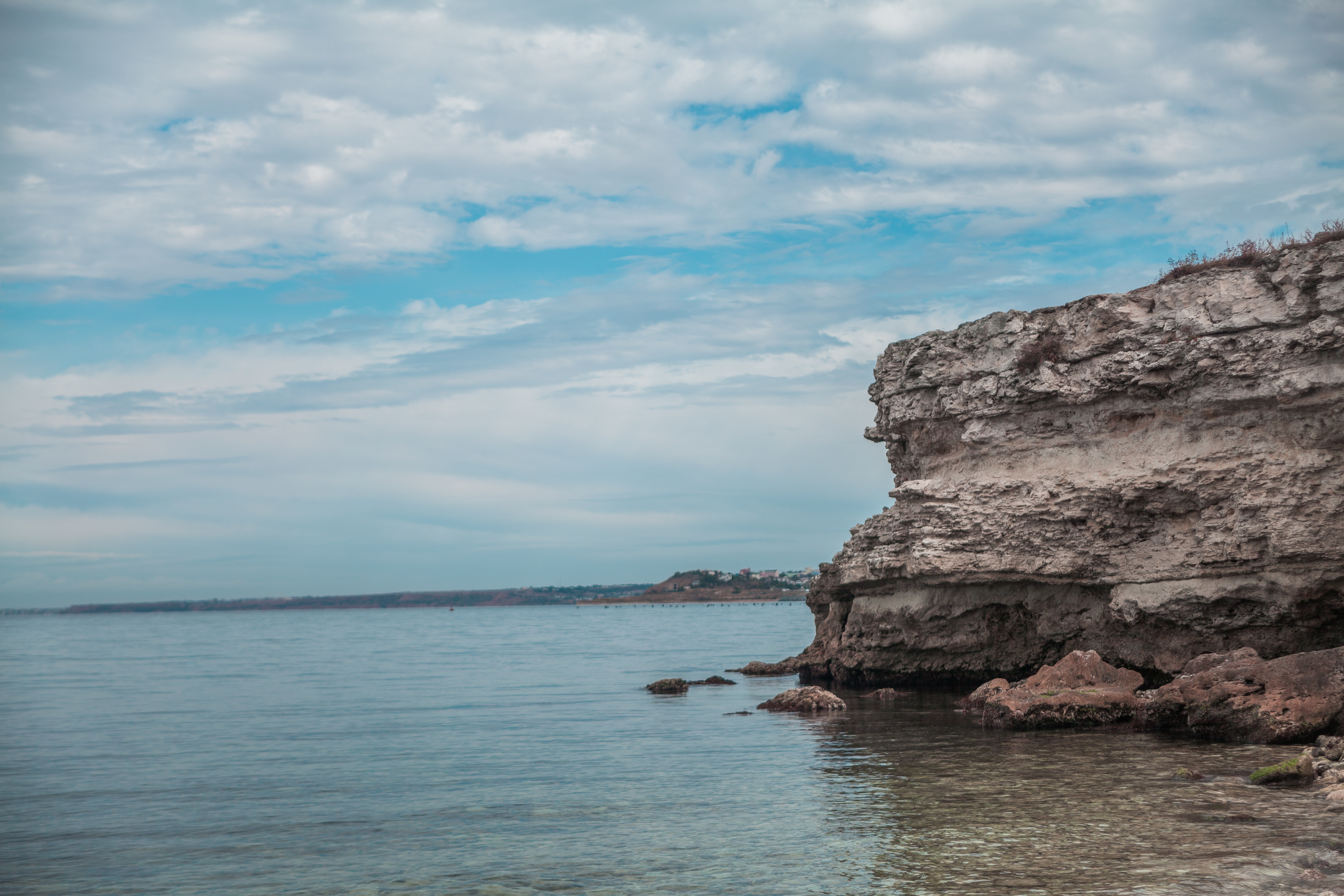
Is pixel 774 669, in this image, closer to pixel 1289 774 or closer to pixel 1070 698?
pixel 1070 698

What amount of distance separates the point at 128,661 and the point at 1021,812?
221ft

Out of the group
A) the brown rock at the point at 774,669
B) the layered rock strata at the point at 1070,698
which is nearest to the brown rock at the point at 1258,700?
the layered rock strata at the point at 1070,698

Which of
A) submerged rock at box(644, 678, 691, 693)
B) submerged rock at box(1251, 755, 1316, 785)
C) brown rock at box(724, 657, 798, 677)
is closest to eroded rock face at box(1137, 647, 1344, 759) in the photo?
submerged rock at box(1251, 755, 1316, 785)

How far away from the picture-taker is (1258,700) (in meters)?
17.8

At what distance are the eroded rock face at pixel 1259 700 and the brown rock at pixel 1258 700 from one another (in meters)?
0.01

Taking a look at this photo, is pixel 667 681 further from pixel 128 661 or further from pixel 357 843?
pixel 128 661

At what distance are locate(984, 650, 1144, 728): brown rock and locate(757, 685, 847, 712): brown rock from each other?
483 cm

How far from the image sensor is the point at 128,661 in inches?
2571

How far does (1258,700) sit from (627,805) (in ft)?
38.6

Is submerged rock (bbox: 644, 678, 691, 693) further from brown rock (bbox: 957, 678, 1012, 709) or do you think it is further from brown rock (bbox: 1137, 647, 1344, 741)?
brown rock (bbox: 1137, 647, 1344, 741)

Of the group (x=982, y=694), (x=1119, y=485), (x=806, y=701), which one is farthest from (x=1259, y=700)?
(x=806, y=701)

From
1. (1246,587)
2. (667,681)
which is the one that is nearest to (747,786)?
(1246,587)

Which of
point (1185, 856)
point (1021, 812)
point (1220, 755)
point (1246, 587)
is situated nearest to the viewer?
point (1185, 856)

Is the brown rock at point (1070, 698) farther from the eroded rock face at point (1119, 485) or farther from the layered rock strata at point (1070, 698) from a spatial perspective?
the eroded rock face at point (1119, 485)
